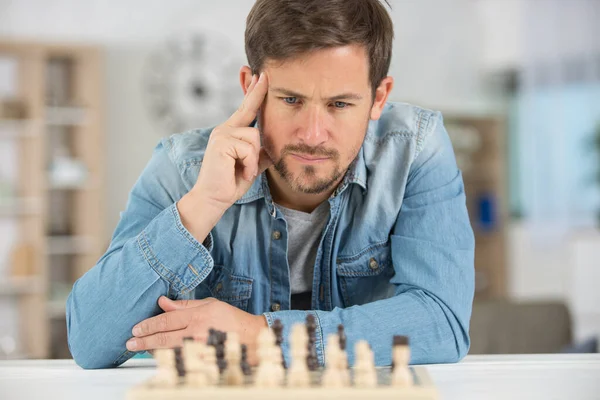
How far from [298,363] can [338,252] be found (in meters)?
0.69

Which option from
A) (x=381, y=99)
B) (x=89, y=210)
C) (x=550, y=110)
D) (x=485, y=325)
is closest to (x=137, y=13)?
(x=89, y=210)

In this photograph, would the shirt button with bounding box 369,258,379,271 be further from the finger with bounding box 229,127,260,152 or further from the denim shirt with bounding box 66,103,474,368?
the finger with bounding box 229,127,260,152

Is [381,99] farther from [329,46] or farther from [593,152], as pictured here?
[593,152]

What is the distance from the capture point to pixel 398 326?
1.34m

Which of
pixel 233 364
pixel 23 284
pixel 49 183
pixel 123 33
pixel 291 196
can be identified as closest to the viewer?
pixel 233 364

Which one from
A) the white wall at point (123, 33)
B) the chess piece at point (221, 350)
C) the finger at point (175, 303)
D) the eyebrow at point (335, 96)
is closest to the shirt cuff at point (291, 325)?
the finger at point (175, 303)

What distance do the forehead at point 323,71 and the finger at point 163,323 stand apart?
42cm

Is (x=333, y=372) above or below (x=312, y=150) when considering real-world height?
below

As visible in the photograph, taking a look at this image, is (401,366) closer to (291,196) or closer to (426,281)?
(426,281)

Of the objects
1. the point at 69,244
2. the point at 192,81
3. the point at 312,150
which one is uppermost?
the point at 192,81

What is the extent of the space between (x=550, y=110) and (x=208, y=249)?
17.3 feet

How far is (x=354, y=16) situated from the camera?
4.75 ft

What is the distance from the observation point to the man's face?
1.37 m

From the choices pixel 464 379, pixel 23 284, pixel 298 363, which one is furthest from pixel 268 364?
pixel 23 284
